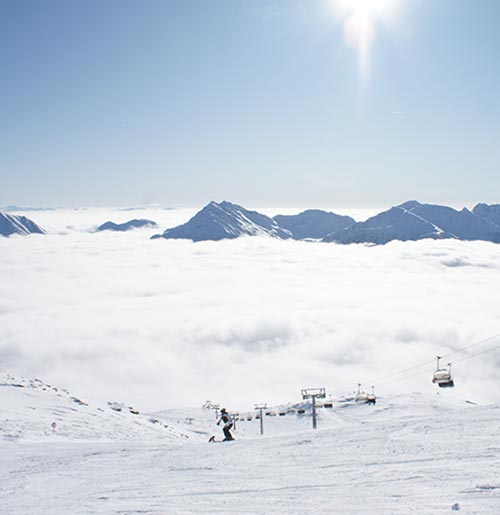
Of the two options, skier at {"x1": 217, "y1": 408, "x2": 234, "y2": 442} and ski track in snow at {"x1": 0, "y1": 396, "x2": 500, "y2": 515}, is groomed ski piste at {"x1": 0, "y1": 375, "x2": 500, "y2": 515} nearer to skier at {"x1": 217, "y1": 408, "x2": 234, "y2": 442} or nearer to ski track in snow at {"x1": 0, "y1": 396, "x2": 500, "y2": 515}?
ski track in snow at {"x1": 0, "y1": 396, "x2": 500, "y2": 515}

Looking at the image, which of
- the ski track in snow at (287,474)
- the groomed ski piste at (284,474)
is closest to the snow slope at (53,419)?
the groomed ski piste at (284,474)

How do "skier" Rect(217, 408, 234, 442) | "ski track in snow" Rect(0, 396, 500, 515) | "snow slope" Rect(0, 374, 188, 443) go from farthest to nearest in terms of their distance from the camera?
"snow slope" Rect(0, 374, 188, 443), "skier" Rect(217, 408, 234, 442), "ski track in snow" Rect(0, 396, 500, 515)

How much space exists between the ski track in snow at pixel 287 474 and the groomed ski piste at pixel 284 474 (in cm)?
3

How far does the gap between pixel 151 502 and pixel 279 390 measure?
153030 millimetres

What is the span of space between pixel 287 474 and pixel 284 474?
8cm

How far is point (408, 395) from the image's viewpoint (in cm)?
9781

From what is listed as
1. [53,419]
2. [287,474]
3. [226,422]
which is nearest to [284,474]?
[287,474]

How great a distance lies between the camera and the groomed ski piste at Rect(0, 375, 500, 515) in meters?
7.82

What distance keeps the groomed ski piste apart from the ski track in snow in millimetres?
25

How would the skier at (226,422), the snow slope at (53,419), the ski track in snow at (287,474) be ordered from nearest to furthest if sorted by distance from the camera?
1. the ski track in snow at (287,474)
2. the skier at (226,422)
3. the snow slope at (53,419)

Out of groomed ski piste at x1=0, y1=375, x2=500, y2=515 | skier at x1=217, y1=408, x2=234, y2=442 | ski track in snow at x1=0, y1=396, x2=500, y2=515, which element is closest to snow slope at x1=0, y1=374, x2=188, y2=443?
groomed ski piste at x1=0, y1=375, x2=500, y2=515

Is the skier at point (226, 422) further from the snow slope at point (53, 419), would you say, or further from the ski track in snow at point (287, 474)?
the snow slope at point (53, 419)

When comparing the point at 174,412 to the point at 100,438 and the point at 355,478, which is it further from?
the point at 355,478

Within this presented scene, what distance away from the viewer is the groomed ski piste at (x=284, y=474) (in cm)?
782
